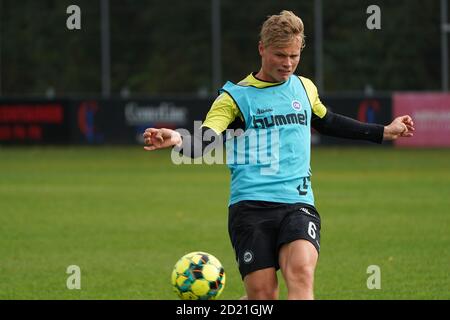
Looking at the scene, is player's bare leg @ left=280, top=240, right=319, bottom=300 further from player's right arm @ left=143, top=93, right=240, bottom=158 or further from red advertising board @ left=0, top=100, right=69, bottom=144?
red advertising board @ left=0, top=100, right=69, bottom=144

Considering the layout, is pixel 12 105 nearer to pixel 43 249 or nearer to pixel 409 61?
pixel 409 61

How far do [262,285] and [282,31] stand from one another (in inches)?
65.0

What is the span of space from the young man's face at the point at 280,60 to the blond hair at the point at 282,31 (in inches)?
1.3

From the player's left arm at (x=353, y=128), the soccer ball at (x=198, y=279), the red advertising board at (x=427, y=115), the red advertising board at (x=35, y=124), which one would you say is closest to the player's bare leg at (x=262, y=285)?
the soccer ball at (x=198, y=279)

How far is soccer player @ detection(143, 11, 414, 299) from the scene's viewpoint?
279 inches

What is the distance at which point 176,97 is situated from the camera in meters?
→ 34.9

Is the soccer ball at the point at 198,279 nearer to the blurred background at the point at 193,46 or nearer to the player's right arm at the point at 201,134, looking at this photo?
the player's right arm at the point at 201,134

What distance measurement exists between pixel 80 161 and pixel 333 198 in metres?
11.8

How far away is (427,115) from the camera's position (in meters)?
32.3

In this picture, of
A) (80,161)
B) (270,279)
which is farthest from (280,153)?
(80,161)

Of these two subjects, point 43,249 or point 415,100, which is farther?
point 415,100
